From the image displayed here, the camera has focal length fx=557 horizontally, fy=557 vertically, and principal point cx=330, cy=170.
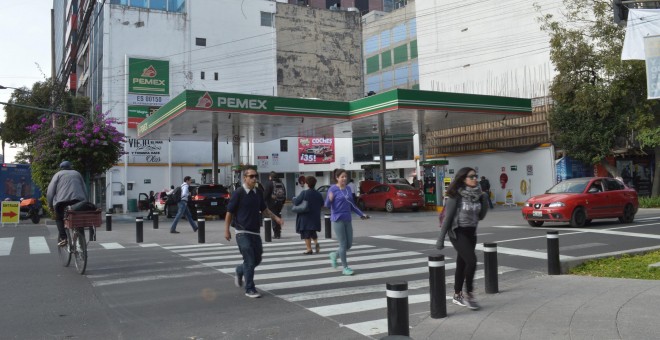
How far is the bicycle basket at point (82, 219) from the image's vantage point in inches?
358

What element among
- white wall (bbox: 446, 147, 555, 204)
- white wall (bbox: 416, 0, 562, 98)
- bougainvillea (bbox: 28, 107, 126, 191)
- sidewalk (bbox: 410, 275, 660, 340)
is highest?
white wall (bbox: 416, 0, 562, 98)

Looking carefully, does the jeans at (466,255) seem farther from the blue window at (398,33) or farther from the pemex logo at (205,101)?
the blue window at (398,33)

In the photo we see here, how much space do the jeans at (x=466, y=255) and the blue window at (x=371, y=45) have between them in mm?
49362

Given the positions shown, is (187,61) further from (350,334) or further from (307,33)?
(350,334)

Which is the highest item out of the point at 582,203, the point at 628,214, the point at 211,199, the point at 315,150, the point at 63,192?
the point at 315,150

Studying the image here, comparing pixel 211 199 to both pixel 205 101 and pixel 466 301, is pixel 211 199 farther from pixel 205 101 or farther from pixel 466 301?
pixel 466 301

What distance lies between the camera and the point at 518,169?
96.6 ft

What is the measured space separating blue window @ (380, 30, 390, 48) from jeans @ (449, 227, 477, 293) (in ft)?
158

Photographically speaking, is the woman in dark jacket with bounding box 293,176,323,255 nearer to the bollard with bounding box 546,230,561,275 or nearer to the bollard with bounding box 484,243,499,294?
the bollard with bounding box 484,243,499,294

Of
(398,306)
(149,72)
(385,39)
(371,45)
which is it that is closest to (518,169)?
(149,72)

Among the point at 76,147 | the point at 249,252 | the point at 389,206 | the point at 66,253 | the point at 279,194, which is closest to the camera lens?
the point at 249,252

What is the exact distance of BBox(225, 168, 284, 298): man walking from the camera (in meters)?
7.38

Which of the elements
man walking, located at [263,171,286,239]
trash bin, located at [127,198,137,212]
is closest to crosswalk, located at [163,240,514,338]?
man walking, located at [263,171,286,239]

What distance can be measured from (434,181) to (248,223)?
21713mm
